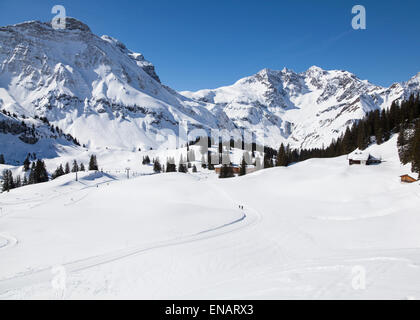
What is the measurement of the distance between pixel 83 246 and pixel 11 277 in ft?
18.2

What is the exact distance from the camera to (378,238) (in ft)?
64.1

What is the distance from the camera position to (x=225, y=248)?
18609 millimetres

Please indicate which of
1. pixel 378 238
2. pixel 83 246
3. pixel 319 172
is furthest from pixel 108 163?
pixel 378 238

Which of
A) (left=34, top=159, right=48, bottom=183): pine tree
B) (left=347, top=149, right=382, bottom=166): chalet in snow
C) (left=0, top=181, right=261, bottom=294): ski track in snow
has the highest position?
(left=347, top=149, right=382, bottom=166): chalet in snow

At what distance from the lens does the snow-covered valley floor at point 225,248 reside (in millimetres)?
11227

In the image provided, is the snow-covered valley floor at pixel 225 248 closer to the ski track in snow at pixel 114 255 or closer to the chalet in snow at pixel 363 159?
the ski track in snow at pixel 114 255

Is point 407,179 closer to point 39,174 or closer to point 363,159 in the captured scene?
point 363,159

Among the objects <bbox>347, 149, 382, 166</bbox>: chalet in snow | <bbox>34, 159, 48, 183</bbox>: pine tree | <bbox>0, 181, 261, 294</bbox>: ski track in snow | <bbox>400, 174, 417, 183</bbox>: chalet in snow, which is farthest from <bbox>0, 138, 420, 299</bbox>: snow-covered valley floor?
<bbox>34, 159, 48, 183</bbox>: pine tree

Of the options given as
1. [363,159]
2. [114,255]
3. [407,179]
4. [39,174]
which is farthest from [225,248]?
[39,174]

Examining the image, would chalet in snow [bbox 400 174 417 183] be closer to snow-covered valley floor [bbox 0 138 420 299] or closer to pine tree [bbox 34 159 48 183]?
snow-covered valley floor [bbox 0 138 420 299]

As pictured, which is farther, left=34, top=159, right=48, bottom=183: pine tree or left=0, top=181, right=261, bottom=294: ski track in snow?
left=34, top=159, right=48, bottom=183: pine tree

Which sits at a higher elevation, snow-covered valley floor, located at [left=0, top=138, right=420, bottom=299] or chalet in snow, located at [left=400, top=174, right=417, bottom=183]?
chalet in snow, located at [left=400, top=174, right=417, bottom=183]

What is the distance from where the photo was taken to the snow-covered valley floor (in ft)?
36.8
